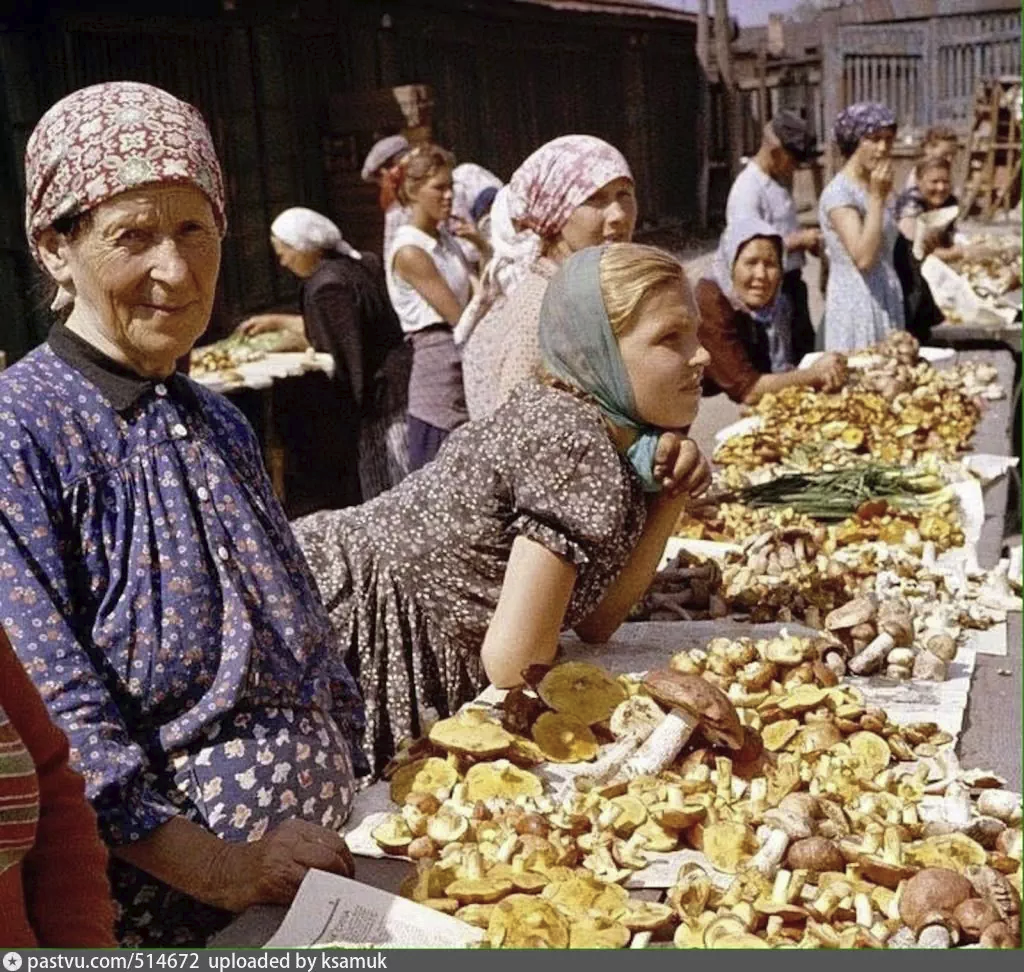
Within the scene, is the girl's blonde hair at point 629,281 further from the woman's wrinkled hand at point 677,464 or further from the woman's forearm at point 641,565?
the woman's forearm at point 641,565

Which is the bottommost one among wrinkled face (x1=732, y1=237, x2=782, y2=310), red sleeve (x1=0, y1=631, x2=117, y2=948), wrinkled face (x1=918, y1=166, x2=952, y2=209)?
red sleeve (x1=0, y1=631, x2=117, y2=948)

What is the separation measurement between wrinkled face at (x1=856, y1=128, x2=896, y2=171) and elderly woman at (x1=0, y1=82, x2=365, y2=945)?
4.40m

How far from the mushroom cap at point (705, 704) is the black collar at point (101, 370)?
890 millimetres

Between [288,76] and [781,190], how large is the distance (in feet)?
11.8

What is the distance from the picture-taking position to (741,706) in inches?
89.0

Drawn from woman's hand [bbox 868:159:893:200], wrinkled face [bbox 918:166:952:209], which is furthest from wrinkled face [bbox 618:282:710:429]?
wrinkled face [bbox 918:166:952:209]

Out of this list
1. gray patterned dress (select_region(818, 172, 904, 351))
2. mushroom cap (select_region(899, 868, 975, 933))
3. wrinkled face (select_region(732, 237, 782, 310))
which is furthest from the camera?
gray patterned dress (select_region(818, 172, 904, 351))

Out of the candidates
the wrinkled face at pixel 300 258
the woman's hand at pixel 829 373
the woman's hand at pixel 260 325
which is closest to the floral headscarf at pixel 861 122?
the woman's hand at pixel 829 373

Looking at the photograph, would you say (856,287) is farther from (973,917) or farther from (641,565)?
(973,917)

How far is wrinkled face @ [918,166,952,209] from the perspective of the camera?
8055 mm

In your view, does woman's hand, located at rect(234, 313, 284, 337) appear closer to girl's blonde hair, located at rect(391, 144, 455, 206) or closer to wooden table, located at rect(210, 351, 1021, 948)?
girl's blonde hair, located at rect(391, 144, 455, 206)

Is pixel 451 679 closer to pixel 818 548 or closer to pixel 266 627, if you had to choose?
pixel 266 627

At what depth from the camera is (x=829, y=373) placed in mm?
4941

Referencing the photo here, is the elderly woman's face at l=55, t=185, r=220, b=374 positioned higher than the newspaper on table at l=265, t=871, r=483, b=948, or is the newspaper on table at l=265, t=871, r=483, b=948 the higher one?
the elderly woman's face at l=55, t=185, r=220, b=374
